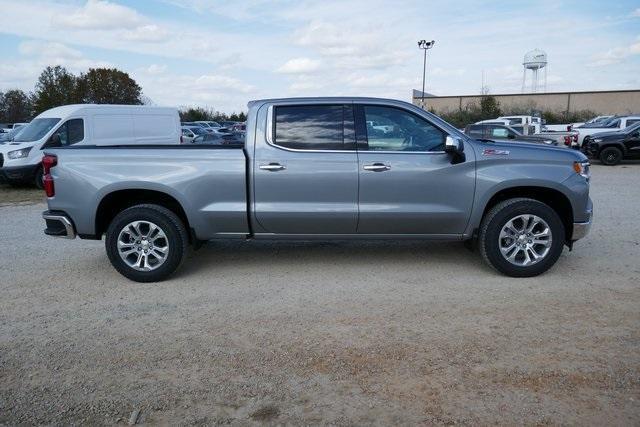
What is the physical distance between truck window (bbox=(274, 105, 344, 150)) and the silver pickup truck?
15 mm

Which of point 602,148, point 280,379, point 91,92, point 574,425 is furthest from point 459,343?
point 91,92

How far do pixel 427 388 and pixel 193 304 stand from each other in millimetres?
2443

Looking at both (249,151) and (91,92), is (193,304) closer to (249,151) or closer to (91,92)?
(249,151)

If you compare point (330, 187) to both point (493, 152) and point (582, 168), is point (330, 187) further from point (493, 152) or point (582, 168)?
point (582, 168)

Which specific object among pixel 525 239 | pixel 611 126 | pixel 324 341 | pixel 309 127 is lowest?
pixel 324 341

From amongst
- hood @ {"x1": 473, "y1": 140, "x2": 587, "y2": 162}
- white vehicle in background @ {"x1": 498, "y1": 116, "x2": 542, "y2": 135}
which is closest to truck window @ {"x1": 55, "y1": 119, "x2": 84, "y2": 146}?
hood @ {"x1": 473, "y1": 140, "x2": 587, "y2": 162}

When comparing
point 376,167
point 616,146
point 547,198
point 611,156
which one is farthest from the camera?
point 611,156

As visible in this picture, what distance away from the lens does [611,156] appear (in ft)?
62.4

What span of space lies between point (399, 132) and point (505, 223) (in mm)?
1438

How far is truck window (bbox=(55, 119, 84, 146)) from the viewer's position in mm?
13438

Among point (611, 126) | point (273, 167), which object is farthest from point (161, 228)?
point (611, 126)

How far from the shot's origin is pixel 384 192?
18.3 feet

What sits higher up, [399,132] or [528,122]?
[528,122]

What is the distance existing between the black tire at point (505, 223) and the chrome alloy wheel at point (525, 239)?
0.03 m
